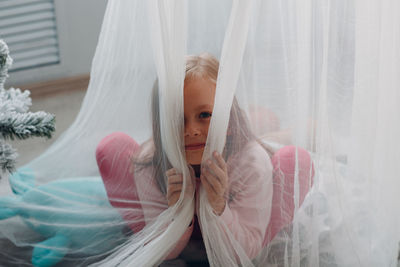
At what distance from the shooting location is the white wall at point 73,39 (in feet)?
7.49

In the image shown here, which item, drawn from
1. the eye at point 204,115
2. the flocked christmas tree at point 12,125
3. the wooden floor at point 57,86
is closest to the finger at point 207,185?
the eye at point 204,115

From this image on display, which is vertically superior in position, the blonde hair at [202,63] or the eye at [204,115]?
the blonde hair at [202,63]

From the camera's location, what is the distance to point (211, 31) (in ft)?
3.29

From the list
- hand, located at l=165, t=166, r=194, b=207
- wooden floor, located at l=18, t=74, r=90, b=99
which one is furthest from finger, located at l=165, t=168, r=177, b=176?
wooden floor, located at l=18, t=74, r=90, b=99

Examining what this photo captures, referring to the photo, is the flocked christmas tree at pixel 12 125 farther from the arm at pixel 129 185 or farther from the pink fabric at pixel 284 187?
the pink fabric at pixel 284 187

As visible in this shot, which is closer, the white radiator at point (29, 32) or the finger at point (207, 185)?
the finger at point (207, 185)

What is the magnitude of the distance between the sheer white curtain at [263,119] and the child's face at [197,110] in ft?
0.16

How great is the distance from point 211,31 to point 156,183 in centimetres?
32

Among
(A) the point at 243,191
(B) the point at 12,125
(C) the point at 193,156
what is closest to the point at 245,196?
(A) the point at 243,191

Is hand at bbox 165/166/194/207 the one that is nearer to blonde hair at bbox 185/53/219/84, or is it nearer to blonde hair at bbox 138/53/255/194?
blonde hair at bbox 138/53/255/194

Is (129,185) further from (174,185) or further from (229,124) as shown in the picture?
(229,124)

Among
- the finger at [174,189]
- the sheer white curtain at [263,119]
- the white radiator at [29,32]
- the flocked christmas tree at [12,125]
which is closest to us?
the sheer white curtain at [263,119]

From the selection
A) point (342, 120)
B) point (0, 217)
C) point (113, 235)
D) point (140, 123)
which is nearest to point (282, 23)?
point (342, 120)

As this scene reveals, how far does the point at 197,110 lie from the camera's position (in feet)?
3.50
